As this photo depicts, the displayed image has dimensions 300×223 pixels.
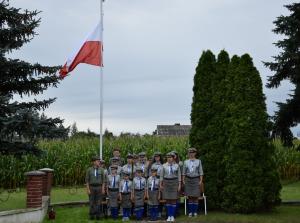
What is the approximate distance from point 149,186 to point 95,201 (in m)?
1.47

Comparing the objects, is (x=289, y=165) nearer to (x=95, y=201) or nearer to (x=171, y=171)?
(x=171, y=171)

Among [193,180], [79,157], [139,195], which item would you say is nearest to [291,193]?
[193,180]

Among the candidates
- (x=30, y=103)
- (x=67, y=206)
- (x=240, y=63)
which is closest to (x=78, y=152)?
(x=67, y=206)

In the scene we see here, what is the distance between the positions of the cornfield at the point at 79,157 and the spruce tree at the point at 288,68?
7029mm

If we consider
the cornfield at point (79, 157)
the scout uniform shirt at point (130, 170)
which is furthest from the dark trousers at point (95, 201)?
the cornfield at point (79, 157)

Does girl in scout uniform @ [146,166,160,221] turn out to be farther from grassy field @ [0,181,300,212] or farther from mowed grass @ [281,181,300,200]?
mowed grass @ [281,181,300,200]

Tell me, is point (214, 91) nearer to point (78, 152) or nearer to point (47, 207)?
point (47, 207)

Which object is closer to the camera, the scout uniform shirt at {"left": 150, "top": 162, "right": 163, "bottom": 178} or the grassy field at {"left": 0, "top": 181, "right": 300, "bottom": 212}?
the scout uniform shirt at {"left": 150, "top": 162, "right": 163, "bottom": 178}

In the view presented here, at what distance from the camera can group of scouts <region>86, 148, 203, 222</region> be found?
45.3 ft

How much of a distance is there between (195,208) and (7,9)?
23.5 ft

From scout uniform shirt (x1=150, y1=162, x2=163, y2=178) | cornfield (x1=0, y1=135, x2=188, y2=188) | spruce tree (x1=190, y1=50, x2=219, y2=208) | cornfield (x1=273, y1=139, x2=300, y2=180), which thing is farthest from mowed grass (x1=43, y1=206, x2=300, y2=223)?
cornfield (x1=273, y1=139, x2=300, y2=180)

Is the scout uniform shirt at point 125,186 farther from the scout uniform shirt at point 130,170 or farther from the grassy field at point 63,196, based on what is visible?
the grassy field at point 63,196

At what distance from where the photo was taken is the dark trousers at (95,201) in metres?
14.0

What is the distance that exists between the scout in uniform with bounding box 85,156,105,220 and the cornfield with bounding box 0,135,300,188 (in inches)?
369
